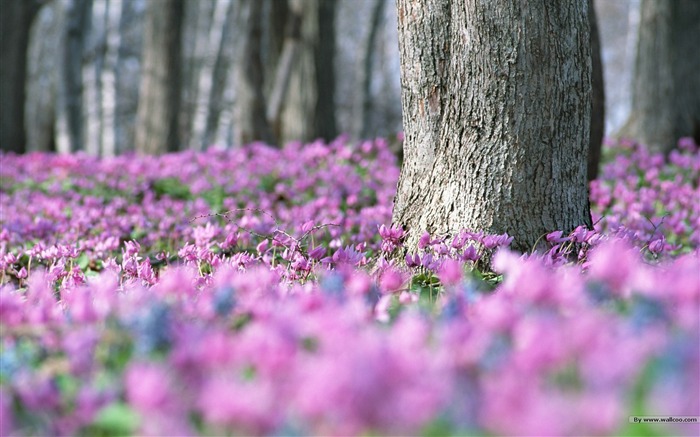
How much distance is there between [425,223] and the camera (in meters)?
4.77

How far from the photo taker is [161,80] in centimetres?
1419

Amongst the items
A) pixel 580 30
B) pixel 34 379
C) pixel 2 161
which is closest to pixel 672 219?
pixel 580 30

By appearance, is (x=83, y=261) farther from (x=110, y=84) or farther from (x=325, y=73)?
(x=110, y=84)

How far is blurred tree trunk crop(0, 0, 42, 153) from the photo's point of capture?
14844 millimetres

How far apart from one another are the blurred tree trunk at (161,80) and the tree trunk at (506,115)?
978 centimetres

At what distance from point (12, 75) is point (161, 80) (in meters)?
3.11

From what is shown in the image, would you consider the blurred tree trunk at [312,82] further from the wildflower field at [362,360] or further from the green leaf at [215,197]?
the wildflower field at [362,360]

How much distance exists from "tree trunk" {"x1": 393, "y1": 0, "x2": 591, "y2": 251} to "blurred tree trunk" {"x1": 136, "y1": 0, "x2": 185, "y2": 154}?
978 centimetres

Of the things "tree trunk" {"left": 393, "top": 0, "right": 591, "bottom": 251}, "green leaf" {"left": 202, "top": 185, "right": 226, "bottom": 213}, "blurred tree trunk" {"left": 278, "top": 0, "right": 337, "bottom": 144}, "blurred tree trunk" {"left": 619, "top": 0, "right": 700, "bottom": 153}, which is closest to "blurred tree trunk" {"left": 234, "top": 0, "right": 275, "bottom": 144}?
"blurred tree trunk" {"left": 278, "top": 0, "right": 337, "bottom": 144}

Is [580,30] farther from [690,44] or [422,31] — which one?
[690,44]

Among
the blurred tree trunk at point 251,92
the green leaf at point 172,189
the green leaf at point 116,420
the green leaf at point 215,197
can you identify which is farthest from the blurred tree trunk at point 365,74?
the green leaf at point 116,420

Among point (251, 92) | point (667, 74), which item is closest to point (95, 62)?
point (251, 92)

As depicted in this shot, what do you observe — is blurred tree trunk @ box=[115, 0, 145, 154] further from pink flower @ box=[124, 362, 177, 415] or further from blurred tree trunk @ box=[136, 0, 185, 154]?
pink flower @ box=[124, 362, 177, 415]

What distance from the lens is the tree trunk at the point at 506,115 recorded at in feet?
14.6
